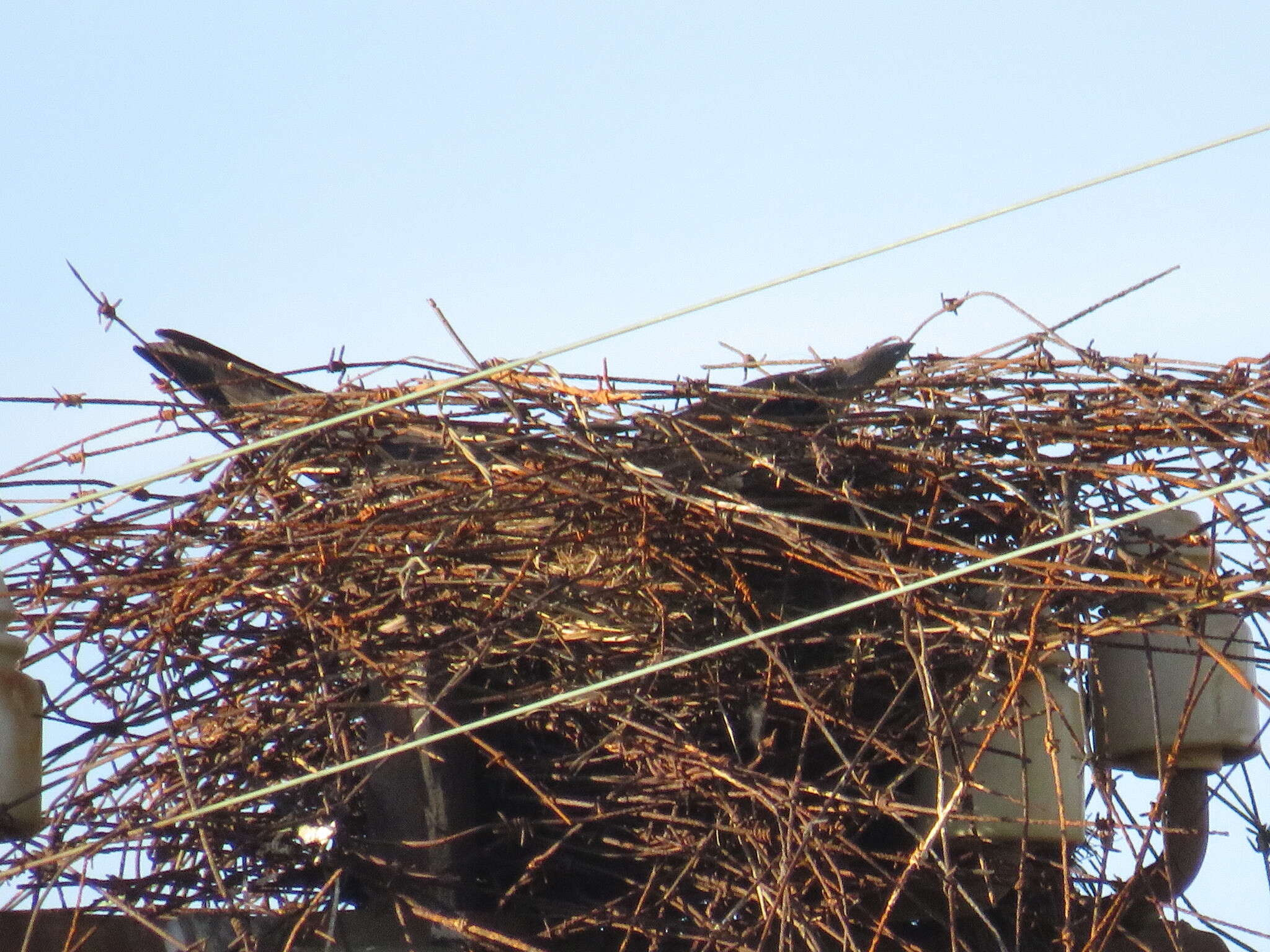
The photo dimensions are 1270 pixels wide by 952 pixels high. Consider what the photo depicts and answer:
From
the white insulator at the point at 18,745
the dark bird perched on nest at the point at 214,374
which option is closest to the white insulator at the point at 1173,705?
the dark bird perched on nest at the point at 214,374

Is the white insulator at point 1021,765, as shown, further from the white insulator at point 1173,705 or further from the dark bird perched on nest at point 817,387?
the dark bird perched on nest at point 817,387

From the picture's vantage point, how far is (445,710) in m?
3.78

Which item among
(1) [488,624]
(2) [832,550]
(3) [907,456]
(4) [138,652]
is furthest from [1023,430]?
(4) [138,652]

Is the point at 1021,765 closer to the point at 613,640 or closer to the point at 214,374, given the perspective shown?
the point at 613,640

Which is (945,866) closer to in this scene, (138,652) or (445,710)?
(445,710)

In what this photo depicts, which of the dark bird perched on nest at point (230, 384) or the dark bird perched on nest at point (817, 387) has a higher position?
the dark bird perched on nest at point (230, 384)

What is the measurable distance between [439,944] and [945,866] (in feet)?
3.45

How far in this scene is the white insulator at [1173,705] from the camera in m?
3.72

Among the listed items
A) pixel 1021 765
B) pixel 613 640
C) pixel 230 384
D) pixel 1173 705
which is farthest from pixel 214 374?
pixel 1173 705

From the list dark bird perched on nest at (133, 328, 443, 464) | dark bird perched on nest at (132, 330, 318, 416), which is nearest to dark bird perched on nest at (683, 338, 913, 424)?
dark bird perched on nest at (133, 328, 443, 464)

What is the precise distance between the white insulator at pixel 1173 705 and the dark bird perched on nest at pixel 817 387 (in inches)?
28.9

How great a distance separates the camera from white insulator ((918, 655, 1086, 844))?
3.57m

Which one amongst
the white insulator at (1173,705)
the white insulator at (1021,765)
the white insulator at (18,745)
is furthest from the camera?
the white insulator at (1173,705)

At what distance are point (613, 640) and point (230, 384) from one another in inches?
38.6
